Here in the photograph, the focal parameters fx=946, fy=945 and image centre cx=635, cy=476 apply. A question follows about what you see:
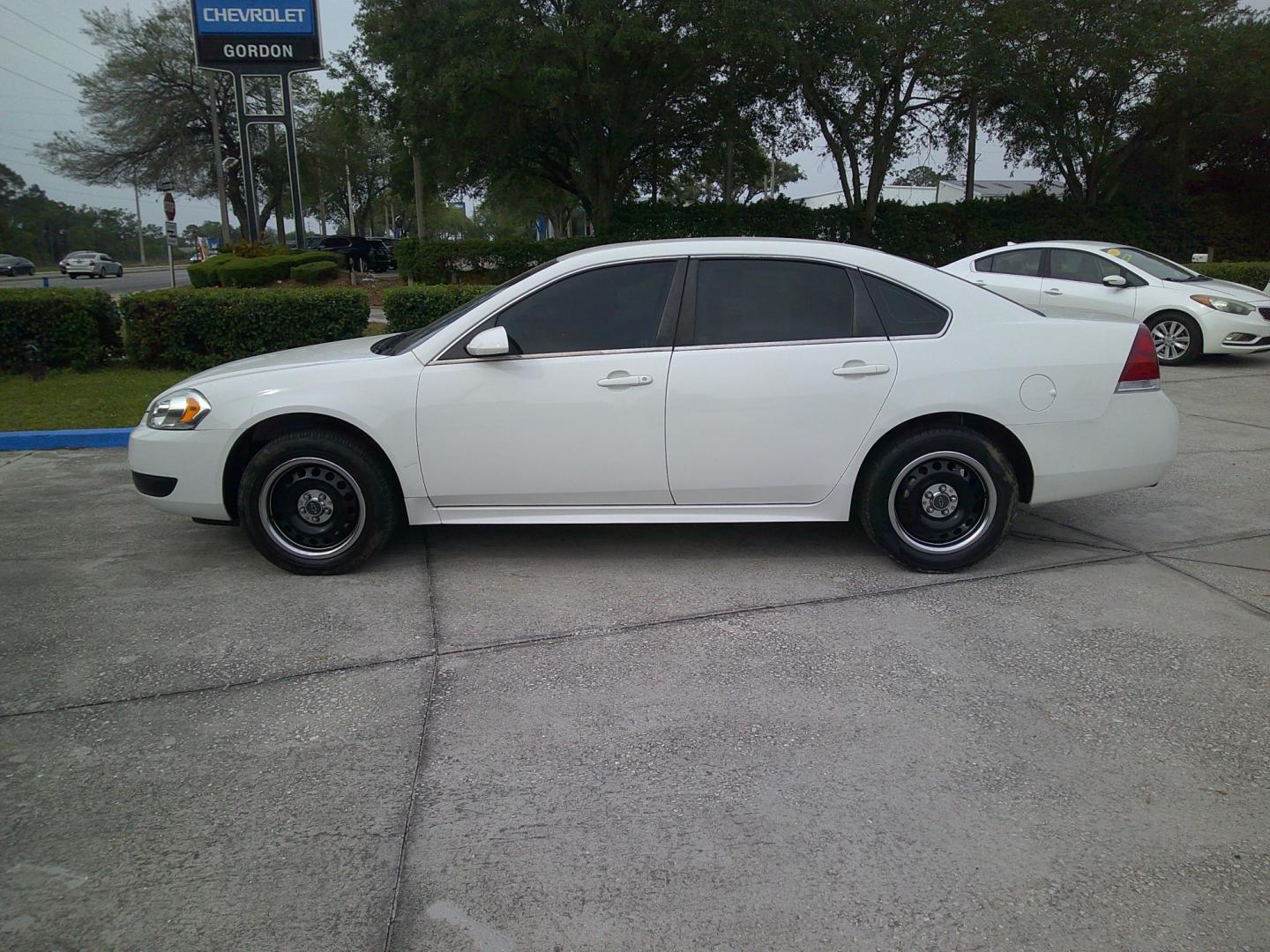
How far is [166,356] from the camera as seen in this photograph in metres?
10.5

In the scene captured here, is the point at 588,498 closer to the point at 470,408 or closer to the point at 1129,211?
the point at 470,408

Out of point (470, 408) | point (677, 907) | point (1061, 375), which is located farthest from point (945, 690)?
point (470, 408)

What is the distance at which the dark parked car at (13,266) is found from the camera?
46156 mm

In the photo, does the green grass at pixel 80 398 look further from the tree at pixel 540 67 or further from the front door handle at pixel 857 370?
the tree at pixel 540 67

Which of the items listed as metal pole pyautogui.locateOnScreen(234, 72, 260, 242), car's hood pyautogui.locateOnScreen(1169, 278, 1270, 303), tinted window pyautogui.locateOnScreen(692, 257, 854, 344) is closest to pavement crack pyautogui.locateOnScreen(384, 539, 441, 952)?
tinted window pyautogui.locateOnScreen(692, 257, 854, 344)

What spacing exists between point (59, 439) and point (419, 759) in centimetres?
A: 627

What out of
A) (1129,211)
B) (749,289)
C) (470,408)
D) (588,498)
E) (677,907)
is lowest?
(677,907)

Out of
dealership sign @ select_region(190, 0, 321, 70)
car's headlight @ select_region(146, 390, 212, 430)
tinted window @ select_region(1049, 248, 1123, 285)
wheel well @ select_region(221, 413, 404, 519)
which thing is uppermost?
dealership sign @ select_region(190, 0, 321, 70)

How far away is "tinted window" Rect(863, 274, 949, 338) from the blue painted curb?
244 inches

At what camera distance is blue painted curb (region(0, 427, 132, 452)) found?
780 cm

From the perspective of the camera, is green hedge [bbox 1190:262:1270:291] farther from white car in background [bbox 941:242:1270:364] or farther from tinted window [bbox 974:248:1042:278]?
tinted window [bbox 974:248:1042:278]

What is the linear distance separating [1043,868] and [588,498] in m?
2.73

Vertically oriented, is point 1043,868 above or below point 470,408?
below

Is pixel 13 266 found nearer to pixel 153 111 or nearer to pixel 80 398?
pixel 153 111
